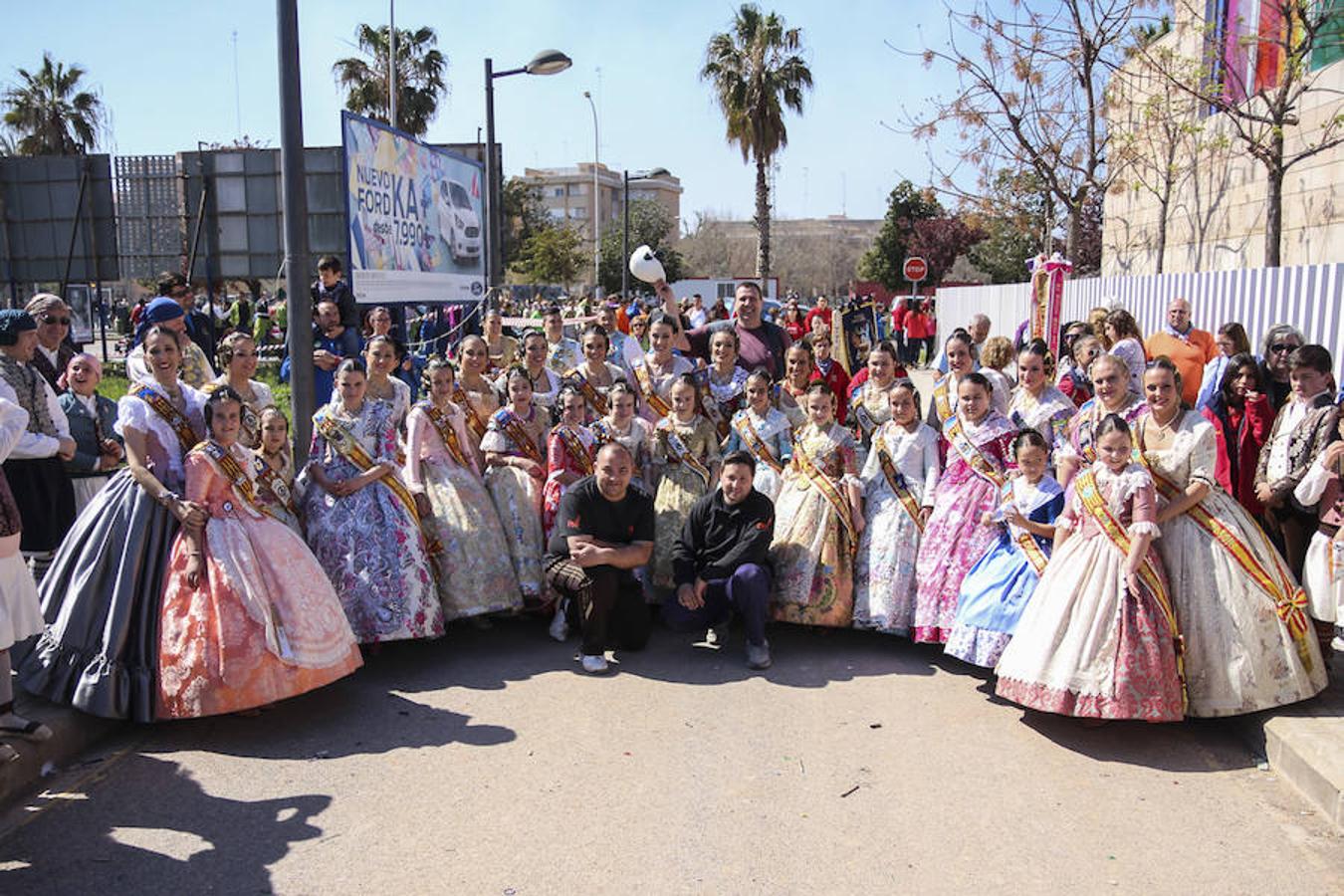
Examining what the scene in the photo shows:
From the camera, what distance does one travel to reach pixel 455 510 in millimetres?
5816

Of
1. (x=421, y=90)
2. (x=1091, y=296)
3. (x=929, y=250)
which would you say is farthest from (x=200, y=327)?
(x=929, y=250)

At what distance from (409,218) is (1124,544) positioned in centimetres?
783

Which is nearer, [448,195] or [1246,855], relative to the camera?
[1246,855]

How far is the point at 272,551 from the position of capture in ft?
15.1

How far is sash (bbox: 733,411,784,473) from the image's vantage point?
620 centimetres

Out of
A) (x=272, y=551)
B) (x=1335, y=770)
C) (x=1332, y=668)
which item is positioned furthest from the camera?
(x=1332, y=668)

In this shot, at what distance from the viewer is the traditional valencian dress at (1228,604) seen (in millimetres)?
4359

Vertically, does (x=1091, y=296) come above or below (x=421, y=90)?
Result: below

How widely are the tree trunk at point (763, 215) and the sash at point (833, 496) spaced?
26.0m

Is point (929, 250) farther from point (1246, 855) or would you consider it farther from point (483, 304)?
point (1246, 855)

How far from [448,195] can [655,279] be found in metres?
4.65

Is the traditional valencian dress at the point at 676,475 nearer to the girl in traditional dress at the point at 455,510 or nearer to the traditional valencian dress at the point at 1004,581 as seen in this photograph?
the girl in traditional dress at the point at 455,510

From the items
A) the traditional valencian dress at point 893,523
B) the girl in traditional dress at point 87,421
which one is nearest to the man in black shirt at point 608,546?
the traditional valencian dress at point 893,523

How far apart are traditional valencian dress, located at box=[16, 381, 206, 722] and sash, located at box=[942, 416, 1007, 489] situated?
3.89 meters
